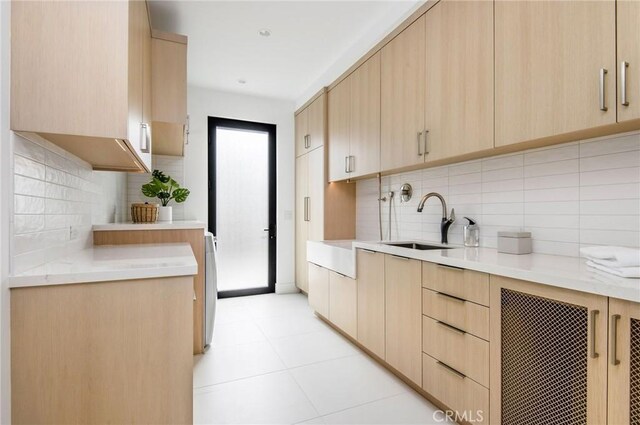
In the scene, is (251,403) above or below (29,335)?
below

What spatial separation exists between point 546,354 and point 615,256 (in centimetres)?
45

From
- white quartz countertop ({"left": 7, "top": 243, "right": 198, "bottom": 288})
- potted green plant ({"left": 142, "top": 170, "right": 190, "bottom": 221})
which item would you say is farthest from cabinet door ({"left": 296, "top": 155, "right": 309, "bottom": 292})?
white quartz countertop ({"left": 7, "top": 243, "right": 198, "bottom": 288})

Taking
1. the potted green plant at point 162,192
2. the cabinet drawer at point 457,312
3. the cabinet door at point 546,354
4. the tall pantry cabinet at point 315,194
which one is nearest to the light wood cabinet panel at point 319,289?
the tall pantry cabinet at point 315,194

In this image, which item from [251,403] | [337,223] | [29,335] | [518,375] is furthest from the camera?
[337,223]

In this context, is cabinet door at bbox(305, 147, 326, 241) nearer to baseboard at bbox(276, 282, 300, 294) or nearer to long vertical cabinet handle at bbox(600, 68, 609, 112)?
baseboard at bbox(276, 282, 300, 294)

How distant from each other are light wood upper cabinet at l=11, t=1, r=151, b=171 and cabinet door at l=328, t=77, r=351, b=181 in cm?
226

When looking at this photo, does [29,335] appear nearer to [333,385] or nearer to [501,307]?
[333,385]

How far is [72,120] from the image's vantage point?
1.17 metres

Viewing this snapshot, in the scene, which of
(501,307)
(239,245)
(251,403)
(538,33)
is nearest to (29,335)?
(251,403)

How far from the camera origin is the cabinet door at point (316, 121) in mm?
3701

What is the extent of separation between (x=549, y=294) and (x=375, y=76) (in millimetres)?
2210

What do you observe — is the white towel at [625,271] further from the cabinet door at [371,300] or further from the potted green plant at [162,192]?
the potted green plant at [162,192]

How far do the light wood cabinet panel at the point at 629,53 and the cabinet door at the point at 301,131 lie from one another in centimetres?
319

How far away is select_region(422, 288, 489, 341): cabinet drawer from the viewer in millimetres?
1523
